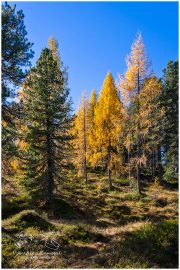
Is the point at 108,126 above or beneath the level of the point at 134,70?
beneath

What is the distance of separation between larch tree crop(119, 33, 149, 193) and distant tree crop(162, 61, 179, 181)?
5.07 metres

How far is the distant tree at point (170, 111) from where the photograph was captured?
31516mm

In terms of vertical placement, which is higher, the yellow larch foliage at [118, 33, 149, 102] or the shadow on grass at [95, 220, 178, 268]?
the yellow larch foliage at [118, 33, 149, 102]

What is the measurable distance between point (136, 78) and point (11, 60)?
16.1 metres

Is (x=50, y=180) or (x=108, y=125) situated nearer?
(x=50, y=180)

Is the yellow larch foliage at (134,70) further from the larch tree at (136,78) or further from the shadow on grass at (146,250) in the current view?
the shadow on grass at (146,250)

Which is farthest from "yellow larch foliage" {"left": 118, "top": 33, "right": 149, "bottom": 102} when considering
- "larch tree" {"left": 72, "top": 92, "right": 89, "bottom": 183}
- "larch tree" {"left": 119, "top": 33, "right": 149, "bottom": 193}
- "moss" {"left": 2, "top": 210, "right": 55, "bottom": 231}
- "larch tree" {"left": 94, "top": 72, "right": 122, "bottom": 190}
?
"moss" {"left": 2, "top": 210, "right": 55, "bottom": 231}

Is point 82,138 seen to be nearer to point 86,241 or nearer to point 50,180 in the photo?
point 50,180

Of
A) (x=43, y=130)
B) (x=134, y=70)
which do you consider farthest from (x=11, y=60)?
(x=134, y=70)

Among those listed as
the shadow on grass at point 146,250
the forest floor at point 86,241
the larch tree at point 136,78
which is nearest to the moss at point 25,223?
the forest floor at point 86,241

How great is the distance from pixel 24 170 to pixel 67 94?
7.58 m

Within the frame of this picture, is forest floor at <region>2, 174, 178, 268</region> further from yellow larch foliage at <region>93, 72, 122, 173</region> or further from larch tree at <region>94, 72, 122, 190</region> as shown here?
yellow larch foliage at <region>93, 72, 122, 173</region>

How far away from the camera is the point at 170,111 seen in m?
35.7

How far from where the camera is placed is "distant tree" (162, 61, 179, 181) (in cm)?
3152
